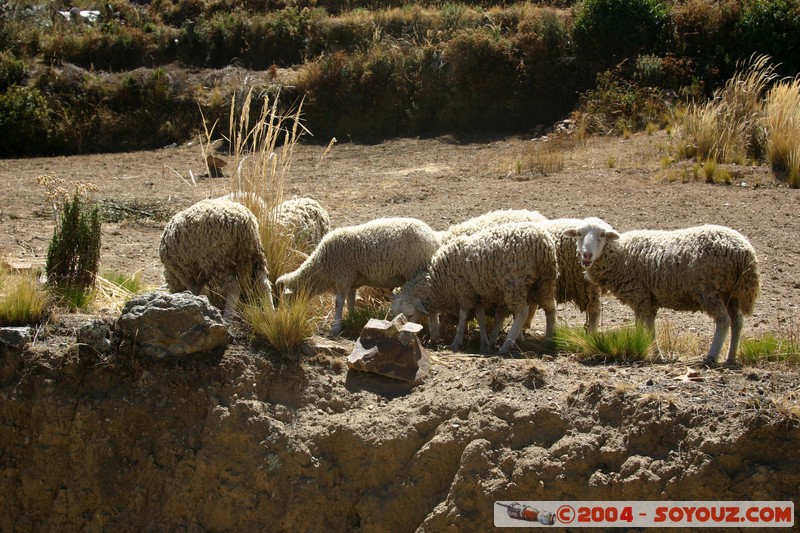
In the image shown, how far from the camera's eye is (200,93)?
21562mm

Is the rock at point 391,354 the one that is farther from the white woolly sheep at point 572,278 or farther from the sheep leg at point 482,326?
the white woolly sheep at point 572,278

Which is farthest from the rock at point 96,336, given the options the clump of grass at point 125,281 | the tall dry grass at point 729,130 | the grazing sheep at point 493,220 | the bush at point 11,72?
the bush at point 11,72

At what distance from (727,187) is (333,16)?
606 inches

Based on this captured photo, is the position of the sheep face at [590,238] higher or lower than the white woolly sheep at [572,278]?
higher

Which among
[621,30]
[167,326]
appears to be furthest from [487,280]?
[621,30]

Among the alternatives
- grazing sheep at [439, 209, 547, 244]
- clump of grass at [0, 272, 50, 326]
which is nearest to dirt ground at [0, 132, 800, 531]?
clump of grass at [0, 272, 50, 326]

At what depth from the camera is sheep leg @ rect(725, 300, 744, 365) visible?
6.99m

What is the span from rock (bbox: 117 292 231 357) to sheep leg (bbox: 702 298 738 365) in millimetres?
3505

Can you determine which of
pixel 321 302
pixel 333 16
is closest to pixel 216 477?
pixel 321 302

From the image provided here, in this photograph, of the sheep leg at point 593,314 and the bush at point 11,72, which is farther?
the bush at point 11,72

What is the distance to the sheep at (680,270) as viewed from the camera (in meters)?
7.08

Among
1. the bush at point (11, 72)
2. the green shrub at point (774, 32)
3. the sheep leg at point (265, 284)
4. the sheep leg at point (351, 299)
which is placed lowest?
the sheep leg at point (351, 299)

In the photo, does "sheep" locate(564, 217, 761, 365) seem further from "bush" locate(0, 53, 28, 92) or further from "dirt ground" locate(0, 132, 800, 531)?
"bush" locate(0, 53, 28, 92)

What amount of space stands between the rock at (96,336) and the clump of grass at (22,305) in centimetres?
57
